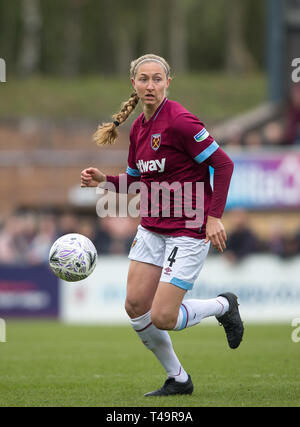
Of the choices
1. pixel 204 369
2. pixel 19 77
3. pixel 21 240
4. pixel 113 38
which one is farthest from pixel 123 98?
pixel 204 369

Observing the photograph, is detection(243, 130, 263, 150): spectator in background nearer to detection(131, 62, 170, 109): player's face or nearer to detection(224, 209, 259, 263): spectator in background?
detection(224, 209, 259, 263): spectator in background

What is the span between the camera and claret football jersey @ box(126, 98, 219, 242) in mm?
6445

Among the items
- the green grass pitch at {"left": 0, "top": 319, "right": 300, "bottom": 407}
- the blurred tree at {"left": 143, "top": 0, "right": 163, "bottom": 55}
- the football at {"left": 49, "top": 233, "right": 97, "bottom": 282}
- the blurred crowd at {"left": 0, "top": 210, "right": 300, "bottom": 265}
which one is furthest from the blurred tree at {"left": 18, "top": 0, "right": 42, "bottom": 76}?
the football at {"left": 49, "top": 233, "right": 97, "bottom": 282}

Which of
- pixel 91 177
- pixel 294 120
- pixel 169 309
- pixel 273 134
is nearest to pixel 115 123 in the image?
pixel 91 177

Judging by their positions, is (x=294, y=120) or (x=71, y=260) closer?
(x=71, y=260)

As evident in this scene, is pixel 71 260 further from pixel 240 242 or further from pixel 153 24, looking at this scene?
pixel 153 24

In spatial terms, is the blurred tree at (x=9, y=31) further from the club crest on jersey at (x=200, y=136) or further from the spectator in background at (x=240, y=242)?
the club crest on jersey at (x=200, y=136)

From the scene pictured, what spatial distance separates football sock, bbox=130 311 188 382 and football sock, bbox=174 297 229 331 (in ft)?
→ 0.63

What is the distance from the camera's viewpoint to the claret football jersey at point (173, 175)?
6445 mm

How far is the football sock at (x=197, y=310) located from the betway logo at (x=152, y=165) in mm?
1073

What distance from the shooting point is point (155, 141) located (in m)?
6.50

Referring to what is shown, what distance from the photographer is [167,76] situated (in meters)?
6.52

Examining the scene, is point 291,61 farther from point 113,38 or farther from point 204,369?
point 113,38

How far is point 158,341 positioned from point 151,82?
2.00 metres
